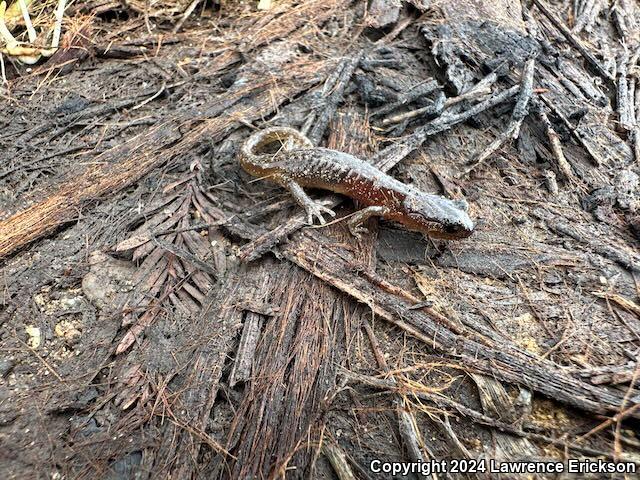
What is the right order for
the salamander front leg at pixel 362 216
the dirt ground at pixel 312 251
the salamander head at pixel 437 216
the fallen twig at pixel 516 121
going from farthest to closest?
the fallen twig at pixel 516 121, the salamander front leg at pixel 362 216, the salamander head at pixel 437 216, the dirt ground at pixel 312 251

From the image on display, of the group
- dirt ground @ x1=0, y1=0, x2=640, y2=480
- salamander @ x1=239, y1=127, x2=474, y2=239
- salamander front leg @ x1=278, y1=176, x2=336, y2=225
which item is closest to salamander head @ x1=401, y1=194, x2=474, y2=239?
salamander @ x1=239, y1=127, x2=474, y2=239

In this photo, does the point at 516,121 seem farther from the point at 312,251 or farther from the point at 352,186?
the point at 312,251

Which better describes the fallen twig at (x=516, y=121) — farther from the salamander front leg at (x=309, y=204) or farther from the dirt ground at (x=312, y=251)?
the salamander front leg at (x=309, y=204)

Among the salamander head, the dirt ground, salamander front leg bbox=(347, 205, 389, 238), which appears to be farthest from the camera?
salamander front leg bbox=(347, 205, 389, 238)

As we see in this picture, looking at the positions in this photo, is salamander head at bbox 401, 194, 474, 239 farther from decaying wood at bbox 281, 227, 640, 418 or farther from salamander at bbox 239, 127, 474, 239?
decaying wood at bbox 281, 227, 640, 418

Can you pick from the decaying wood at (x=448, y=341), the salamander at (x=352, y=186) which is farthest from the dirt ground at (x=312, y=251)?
the salamander at (x=352, y=186)

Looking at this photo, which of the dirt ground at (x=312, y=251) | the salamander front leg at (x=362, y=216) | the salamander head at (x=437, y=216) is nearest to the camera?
the dirt ground at (x=312, y=251)
